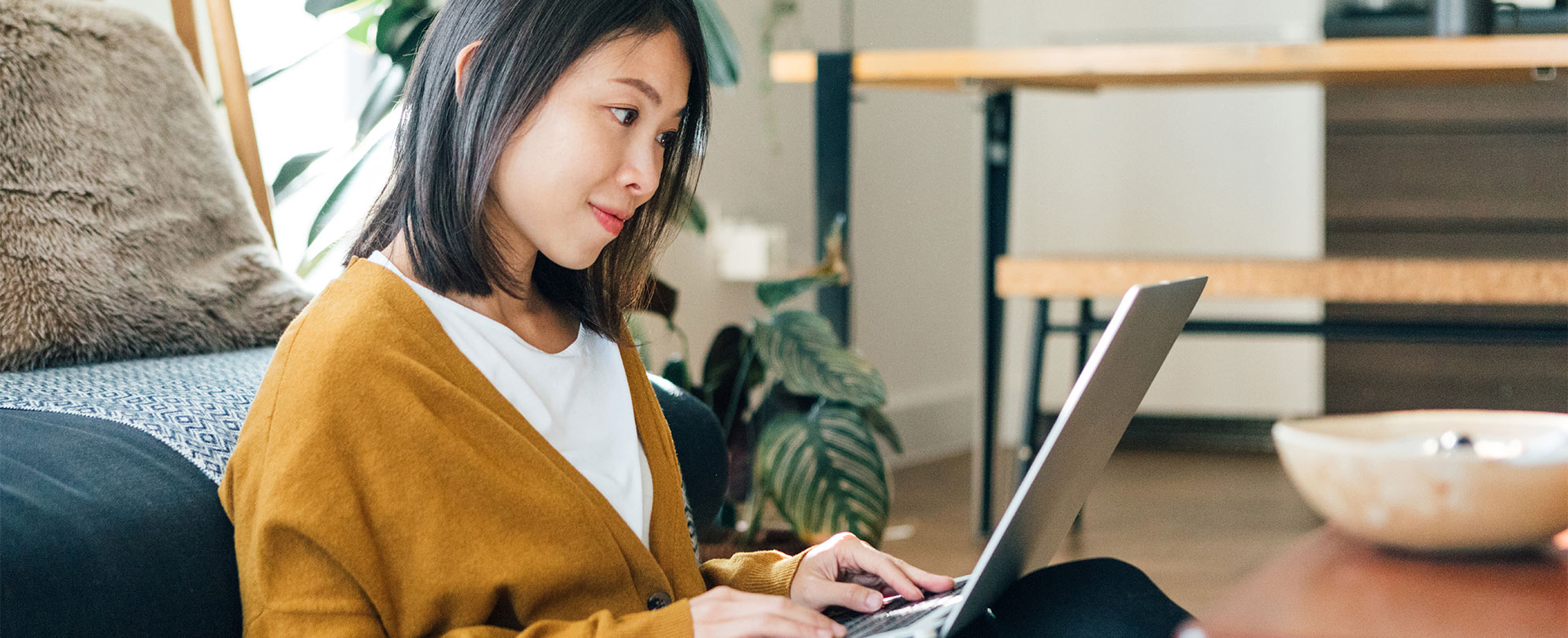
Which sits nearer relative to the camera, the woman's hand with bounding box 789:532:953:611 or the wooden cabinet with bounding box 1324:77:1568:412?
the woman's hand with bounding box 789:532:953:611

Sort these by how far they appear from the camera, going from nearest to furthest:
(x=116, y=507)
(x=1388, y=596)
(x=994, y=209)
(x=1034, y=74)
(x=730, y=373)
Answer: (x=1388, y=596)
(x=116, y=507)
(x=730, y=373)
(x=1034, y=74)
(x=994, y=209)

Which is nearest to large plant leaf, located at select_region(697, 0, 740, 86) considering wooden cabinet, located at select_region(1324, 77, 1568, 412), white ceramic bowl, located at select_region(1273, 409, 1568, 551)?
white ceramic bowl, located at select_region(1273, 409, 1568, 551)

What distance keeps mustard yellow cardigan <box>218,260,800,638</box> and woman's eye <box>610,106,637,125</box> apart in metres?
0.16

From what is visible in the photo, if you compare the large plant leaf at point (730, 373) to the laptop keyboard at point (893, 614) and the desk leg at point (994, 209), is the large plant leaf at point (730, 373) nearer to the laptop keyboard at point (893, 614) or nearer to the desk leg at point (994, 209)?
the desk leg at point (994, 209)

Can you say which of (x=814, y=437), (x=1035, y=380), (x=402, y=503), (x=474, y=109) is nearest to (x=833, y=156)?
(x=814, y=437)

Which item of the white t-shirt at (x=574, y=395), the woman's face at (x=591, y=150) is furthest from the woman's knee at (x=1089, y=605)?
the woman's face at (x=591, y=150)

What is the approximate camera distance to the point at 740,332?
181 cm

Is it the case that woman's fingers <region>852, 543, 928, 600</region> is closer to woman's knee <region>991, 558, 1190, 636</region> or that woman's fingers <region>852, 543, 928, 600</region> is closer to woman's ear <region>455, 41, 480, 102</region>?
woman's knee <region>991, 558, 1190, 636</region>

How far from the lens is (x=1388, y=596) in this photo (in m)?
0.50

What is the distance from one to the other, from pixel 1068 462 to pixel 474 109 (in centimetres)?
39

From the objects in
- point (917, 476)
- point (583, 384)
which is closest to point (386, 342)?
point (583, 384)

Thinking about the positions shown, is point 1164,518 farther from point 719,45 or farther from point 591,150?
point 591,150

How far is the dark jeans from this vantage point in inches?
31.0

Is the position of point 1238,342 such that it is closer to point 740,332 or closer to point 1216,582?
point 1216,582
